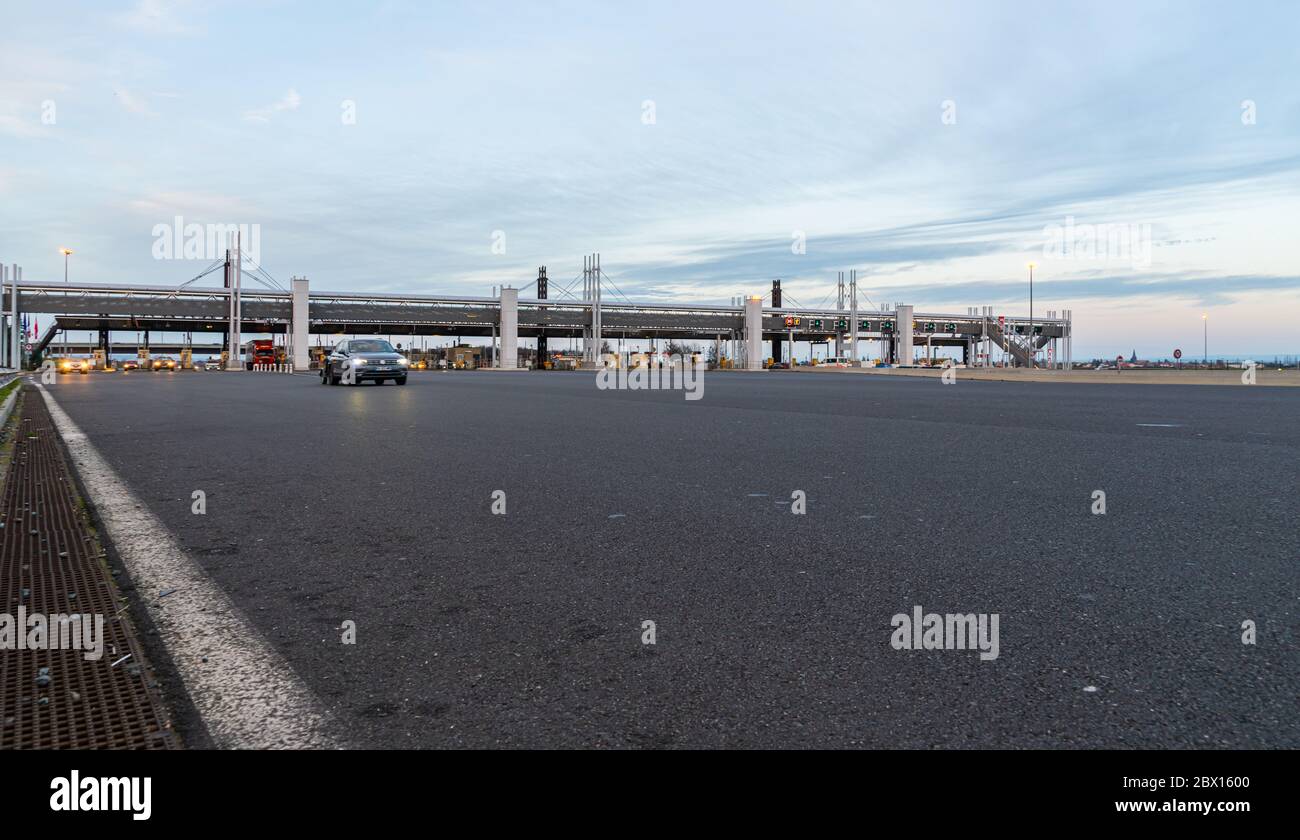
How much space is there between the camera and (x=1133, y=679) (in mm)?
2818

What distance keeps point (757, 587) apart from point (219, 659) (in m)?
2.27

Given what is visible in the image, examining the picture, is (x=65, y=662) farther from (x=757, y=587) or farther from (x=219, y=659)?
(x=757, y=587)

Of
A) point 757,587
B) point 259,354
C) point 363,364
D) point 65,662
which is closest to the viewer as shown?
point 65,662

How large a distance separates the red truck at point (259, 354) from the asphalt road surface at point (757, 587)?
75.7 meters

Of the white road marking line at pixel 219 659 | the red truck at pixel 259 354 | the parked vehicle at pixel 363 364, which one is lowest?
the white road marking line at pixel 219 659

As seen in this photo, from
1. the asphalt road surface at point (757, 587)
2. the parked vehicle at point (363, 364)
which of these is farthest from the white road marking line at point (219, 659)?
the parked vehicle at point (363, 364)

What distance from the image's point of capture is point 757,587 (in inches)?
157

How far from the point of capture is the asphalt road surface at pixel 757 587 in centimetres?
259

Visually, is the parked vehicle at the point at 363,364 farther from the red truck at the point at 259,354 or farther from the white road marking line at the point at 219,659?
the red truck at the point at 259,354

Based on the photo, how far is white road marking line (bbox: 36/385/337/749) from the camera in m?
2.54

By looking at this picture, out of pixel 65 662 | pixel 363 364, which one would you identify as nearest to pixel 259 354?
pixel 363 364

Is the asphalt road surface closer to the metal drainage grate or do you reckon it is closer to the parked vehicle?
the metal drainage grate

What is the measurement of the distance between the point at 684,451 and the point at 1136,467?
453 cm
